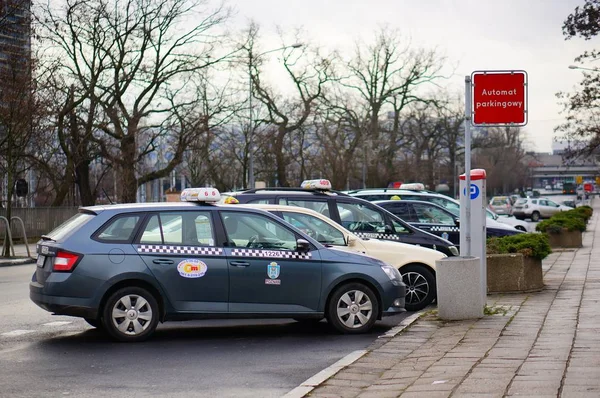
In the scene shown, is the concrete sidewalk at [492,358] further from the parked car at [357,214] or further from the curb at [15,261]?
the curb at [15,261]

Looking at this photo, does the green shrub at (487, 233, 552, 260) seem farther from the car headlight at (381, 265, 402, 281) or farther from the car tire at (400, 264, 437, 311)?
the car headlight at (381, 265, 402, 281)

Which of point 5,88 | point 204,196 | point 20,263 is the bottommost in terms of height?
point 20,263

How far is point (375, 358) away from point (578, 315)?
148 inches

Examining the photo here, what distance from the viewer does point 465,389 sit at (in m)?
7.09

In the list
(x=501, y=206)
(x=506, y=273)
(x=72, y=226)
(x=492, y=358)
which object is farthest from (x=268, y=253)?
(x=501, y=206)

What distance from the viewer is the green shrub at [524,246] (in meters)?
15.2

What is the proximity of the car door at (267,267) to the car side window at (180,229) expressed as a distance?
212mm

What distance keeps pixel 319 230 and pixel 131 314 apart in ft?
Answer: 11.4

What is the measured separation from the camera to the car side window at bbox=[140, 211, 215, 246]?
34.7 feet

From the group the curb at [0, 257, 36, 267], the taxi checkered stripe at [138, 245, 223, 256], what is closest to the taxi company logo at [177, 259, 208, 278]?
the taxi checkered stripe at [138, 245, 223, 256]

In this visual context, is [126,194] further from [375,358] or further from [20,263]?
[375,358]

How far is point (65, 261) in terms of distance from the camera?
10164 millimetres

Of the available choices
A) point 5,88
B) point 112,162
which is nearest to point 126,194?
point 112,162

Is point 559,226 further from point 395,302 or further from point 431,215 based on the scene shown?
point 395,302
